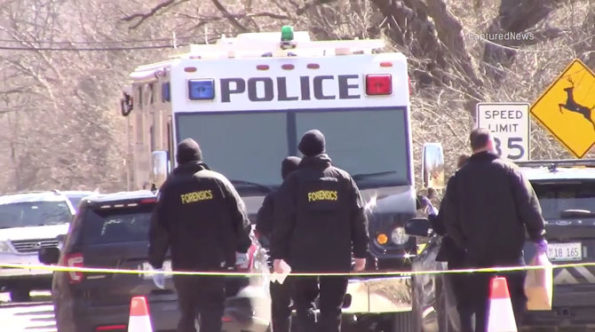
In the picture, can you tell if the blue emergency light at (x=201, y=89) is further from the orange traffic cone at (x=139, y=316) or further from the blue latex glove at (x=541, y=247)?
the blue latex glove at (x=541, y=247)

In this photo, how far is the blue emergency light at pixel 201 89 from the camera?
12711 millimetres

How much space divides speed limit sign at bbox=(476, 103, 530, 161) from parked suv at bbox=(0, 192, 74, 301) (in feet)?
23.9

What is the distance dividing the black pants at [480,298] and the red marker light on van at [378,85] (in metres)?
3.86

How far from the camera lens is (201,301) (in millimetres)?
9445

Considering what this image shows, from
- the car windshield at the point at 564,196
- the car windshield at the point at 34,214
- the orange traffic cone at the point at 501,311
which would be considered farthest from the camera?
the car windshield at the point at 34,214

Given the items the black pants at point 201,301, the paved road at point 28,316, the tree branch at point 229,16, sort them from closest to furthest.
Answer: the black pants at point 201,301, the paved road at point 28,316, the tree branch at point 229,16

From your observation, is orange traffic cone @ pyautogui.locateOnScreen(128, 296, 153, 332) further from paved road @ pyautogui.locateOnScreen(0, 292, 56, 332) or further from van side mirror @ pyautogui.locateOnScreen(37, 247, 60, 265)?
paved road @ pyautogui.locateOnScreen(0, 292, 56, 332)

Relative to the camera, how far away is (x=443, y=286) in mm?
9688

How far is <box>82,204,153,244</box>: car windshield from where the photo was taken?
1053 centimetres

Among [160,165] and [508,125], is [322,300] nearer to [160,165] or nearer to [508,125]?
[160,165]

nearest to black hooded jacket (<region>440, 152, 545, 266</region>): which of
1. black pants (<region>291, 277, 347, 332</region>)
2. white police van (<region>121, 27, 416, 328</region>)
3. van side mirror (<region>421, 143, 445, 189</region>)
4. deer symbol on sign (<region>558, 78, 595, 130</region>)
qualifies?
black pants (<region>291, 277, 347, 332</region>)

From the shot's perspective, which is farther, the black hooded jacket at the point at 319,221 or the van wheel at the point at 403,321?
the van wheel at the point at 403,321

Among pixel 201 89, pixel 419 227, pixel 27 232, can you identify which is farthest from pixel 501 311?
pixel 27 232

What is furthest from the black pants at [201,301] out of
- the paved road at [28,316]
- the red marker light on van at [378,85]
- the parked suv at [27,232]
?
the parked suv at [27,232]
